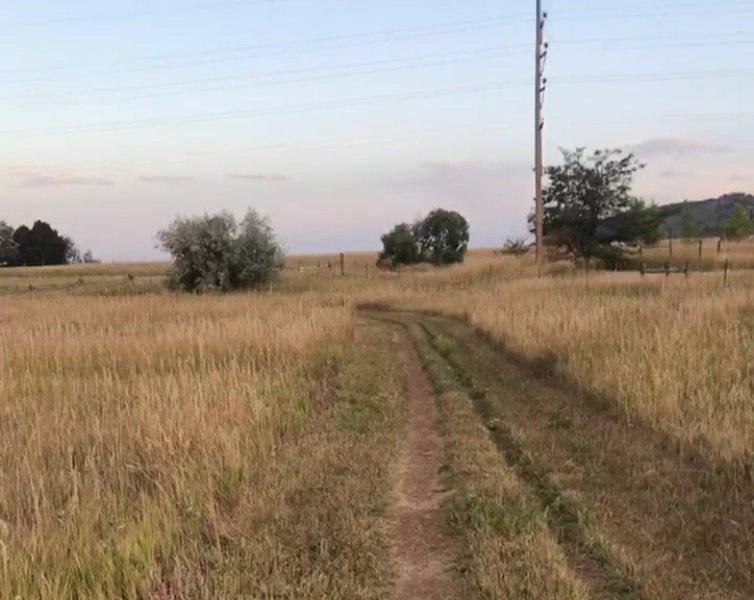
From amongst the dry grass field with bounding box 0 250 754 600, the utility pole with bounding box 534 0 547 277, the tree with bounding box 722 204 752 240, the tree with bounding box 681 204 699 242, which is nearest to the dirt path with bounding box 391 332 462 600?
the dry grass field with bounding box 0 250 754 600

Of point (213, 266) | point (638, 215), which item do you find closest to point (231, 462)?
point (213, 266)

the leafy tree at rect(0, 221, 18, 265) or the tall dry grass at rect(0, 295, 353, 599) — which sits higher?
the leafy tree at rect(0, 221, 18, 265)

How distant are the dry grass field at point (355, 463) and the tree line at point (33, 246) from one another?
341 ft

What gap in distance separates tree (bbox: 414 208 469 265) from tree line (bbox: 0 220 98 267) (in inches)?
2571

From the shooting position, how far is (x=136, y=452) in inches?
269

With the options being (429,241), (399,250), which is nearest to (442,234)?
(429,241)

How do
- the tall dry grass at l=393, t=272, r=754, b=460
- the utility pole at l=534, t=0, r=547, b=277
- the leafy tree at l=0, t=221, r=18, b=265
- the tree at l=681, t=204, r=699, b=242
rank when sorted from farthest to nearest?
the leafy tree at l=0, t=221, r=18, b=265
the tree at l=681, t=204, r=699, b=242
the utility pole at l=534, t=0, r=547, b=277
the tall dry grass at l=393, t=272, r=754, b=460

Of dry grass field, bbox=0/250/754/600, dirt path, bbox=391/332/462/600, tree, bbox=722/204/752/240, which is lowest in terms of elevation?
dirt path, bbox=391/332/462/600

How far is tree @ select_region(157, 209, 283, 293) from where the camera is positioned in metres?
38.7

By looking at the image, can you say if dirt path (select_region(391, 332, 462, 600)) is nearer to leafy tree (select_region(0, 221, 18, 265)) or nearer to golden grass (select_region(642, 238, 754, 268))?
golden grass (select_region(642, 238, 754, 268))

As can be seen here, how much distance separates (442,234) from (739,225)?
98.1ft

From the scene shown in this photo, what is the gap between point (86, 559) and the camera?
449 cm

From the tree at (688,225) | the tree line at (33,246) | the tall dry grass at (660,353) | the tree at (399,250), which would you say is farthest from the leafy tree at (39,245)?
the tall dry grass at (660,353)

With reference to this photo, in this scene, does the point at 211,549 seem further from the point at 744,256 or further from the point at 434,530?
the point at 744,256
